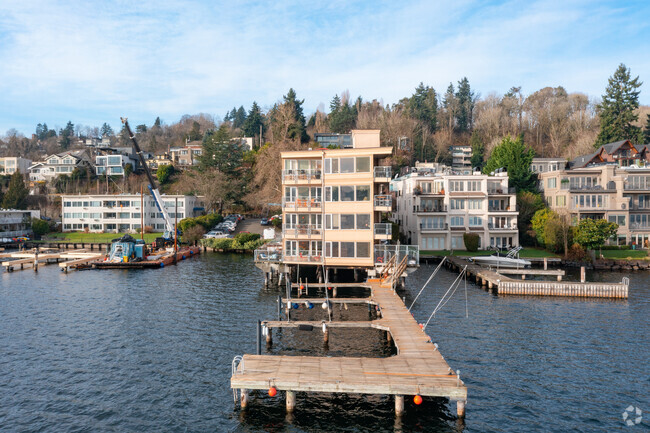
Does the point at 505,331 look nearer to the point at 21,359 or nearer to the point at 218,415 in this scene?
A: the point at 218,415

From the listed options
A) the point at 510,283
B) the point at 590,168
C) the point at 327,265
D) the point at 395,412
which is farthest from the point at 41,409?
the point at 590,168

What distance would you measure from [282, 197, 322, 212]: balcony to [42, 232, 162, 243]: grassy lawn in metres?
61.1

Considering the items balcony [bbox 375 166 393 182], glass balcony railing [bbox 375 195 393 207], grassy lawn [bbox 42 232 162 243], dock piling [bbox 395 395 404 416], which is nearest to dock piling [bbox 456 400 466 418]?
dock piling [bbox 395 395 404 416]

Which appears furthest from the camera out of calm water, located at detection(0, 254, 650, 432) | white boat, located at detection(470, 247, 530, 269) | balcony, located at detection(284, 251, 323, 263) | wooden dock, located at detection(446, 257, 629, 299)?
white boat, located at detection(470, 247, 530, 269)

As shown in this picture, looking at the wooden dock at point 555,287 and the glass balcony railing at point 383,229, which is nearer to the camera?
the glass balcony railing at point 383,229

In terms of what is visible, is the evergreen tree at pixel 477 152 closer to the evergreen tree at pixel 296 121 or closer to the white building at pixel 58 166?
the evergreen tree at pixel 296 121

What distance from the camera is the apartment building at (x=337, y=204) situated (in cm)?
4494

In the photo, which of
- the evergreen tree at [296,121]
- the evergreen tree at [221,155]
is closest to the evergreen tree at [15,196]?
the evergreen tree at [221,155]

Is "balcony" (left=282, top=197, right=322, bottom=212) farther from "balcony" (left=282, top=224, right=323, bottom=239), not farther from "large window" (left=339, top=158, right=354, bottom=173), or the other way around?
"large window" (left=339, top=158, right=354, bottom=173)

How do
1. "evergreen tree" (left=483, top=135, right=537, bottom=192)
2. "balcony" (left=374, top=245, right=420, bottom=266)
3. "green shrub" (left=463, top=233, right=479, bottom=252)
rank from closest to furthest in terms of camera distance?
1. "balcony" (left=374, top=245, right=420, bottom=266)
2. "green shrub" (left=463, top=233, right=479, bottom=252)
3. "evergreen tree" (left=483, top=135, right=537, bottom=192)

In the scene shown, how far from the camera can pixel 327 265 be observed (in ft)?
152

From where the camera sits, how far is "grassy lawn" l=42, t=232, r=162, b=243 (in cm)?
9819

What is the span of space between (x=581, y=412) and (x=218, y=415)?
1917cm

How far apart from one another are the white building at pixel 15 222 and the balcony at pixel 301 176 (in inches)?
3328
